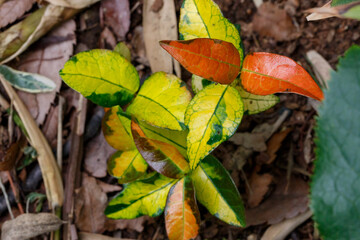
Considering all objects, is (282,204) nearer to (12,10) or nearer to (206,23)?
A: (206,23)

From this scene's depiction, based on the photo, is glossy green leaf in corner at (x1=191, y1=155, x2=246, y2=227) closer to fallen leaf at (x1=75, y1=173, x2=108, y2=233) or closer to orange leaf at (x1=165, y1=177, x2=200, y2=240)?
orange leaf at (x1=165, y1=177, x2=200, y2=240)

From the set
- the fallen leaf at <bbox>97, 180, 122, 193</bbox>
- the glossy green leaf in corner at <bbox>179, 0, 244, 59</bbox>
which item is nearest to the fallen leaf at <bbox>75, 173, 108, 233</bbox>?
the fallen leaf at <bbox>97, 180, 122, 193</bbox>

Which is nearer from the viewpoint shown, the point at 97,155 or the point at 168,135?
the point at 168,135

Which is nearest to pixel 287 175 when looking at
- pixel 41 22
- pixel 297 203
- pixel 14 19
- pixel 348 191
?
pixel 297 203

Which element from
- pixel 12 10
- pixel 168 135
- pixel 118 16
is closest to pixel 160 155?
pixel 168 135

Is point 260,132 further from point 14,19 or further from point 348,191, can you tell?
point 14,19

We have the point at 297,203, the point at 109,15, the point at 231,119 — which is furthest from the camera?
the point at 109,15


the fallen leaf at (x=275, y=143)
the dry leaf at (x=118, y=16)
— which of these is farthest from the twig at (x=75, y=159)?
the fallen leaf at (x=275, y=143)
